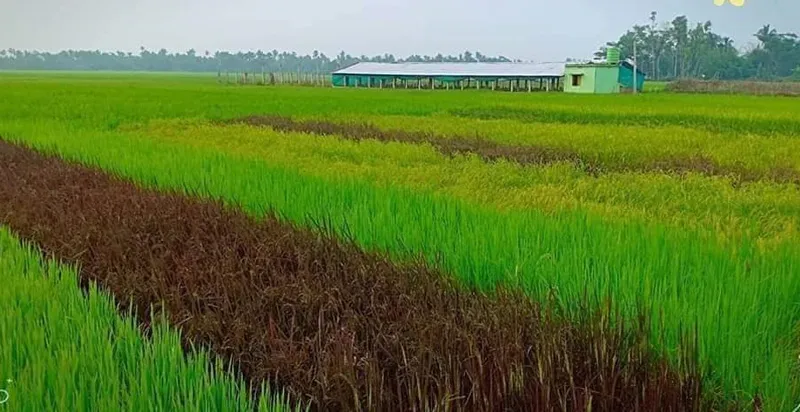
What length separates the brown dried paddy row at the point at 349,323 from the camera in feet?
6.03

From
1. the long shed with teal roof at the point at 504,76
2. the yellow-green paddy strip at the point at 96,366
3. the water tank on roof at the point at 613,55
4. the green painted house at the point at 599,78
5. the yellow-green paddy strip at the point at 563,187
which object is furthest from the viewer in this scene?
the water tank on roof at the point at 613,55

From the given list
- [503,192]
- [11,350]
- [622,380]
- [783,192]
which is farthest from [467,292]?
[783,192]

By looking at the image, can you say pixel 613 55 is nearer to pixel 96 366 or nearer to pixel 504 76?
pixel 504 76

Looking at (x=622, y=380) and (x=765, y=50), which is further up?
(x=765, y=50)

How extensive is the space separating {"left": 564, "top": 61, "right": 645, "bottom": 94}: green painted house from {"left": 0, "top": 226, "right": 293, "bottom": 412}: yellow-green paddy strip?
120 feet

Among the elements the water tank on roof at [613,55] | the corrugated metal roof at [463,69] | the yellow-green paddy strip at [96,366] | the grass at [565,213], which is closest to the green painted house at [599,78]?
the water tank on roof at [613,55]

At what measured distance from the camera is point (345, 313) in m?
2.48

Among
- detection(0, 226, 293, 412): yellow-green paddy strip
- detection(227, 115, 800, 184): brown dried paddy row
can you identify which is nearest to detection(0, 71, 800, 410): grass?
detection(227, 115, 800, 184): brown dried paddy row

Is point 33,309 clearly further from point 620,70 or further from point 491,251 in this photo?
point 620,70

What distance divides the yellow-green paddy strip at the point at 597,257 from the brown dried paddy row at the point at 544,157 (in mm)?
3264

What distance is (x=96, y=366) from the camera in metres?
1.86

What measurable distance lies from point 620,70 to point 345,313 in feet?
126

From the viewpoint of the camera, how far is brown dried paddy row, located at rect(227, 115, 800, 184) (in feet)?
23.8

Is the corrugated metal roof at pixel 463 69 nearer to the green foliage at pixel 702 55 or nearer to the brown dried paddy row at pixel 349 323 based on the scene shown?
the green foliage at pixel 702 55
